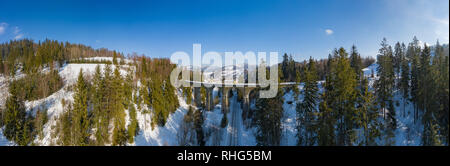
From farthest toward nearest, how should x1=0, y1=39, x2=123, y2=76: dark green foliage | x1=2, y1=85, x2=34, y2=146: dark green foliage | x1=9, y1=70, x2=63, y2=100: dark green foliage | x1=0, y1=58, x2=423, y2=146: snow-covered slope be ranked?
x1=0, y1=39, x2=123, y2=76: dark green foliage
x1=9, y1=70, x2=63, y2=100: dark green foliage
x1=0, y1=58, x2=423, y2=146: snow-covered slope
x1=2, y1=85, x2=34, y2=146: dark green foliage

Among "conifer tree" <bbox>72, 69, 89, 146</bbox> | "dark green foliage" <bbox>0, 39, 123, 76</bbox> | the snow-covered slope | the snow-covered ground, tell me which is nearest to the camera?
"conifer tree" <bbox>72, 69, 89, 146</bbox>

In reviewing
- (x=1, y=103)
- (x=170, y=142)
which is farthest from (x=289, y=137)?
(x=1, y=103)

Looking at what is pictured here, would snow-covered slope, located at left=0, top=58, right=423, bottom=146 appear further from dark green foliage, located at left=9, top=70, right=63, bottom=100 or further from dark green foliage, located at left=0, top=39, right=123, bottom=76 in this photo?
dark green foliage, located at left=0, top=39, right=123, bottom=76

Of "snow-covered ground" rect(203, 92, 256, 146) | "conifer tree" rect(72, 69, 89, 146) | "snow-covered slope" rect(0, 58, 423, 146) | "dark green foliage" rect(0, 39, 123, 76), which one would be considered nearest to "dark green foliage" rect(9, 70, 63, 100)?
"snow-covered slope" rect(0, 58, 423, 146)

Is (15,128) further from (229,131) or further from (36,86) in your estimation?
(229,131)

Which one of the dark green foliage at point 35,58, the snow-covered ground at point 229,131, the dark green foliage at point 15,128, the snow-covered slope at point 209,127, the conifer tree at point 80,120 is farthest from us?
the dark green foliage at point 35,58

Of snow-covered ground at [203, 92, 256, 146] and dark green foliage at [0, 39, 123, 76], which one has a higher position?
dark green foliage at [0, 39, 123, 76]

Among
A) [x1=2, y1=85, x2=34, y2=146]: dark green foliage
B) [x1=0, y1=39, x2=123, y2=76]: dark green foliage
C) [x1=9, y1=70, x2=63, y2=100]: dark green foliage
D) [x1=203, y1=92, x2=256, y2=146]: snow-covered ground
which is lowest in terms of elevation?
[x1=203, y1=92, x2=256, y2=146]: snow-covered ground

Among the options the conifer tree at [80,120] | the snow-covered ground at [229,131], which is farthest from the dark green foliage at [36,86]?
the snow-covered ground at [229,131]

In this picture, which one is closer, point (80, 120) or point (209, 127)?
point (80, 120)

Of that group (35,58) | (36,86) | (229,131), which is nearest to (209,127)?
(229,131)

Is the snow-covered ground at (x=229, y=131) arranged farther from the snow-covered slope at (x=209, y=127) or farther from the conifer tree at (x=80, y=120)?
the conifer tree at (x=80, y=120)

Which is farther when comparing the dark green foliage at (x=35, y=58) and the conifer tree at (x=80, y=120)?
the dark green foliage at (x=35, y=58)
